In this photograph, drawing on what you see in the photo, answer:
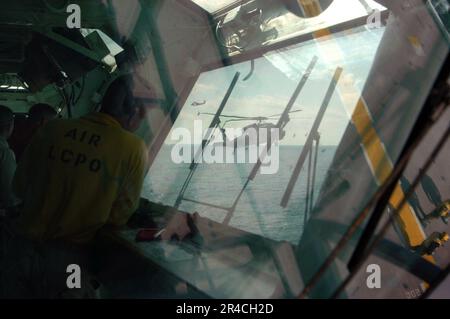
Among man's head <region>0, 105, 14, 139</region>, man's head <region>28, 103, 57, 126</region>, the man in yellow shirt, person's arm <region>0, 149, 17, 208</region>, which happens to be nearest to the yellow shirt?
the man in yellow shirt

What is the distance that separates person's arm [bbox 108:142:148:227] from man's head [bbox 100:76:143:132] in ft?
0.74

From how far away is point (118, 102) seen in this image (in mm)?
2148

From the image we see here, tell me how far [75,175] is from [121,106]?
0.51m

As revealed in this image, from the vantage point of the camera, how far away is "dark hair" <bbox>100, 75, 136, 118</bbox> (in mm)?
2135

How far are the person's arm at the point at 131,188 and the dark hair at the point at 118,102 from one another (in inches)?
10.2

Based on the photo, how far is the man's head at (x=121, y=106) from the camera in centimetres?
214

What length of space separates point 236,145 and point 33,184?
2.83 meters

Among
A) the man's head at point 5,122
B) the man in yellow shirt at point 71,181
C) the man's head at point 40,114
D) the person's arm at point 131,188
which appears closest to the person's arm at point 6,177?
the man's head at point 5,122

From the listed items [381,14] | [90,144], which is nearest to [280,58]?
[381,14]

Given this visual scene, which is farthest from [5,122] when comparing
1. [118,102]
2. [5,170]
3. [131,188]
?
[131,188]

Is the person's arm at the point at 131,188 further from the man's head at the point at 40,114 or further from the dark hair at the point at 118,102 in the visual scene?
the man's head at the point at 40,114

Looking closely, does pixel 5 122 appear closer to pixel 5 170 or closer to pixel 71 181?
pixel 5 170

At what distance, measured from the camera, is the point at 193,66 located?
4.23 meters

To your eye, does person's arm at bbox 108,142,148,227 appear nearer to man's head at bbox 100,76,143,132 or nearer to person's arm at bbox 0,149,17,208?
man's head at bbox 100,76,143,132
